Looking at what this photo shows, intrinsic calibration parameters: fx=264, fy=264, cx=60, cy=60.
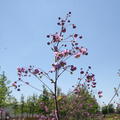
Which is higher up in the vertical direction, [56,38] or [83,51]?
[56,38]

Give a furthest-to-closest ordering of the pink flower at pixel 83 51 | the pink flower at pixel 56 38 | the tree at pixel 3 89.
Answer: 1. the tree at pixel 3 89
2. the pink flower at pixel 56 38
3. the pink flower at pixel 83 51

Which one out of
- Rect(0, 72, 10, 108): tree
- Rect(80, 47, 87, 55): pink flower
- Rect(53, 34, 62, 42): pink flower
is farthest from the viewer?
Rect(0, 72, 10, 108): tree

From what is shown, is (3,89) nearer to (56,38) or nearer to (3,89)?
(3,89)

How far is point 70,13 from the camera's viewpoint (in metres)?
5.26

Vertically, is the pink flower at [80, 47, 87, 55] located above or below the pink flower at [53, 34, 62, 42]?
below

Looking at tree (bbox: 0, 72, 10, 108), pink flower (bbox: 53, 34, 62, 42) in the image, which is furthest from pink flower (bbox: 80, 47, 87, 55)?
tree (bbox: 0, 72, 10, 108)

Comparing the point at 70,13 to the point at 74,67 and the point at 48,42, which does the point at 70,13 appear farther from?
the point at 74,67

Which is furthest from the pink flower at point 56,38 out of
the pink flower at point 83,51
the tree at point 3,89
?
the tree at point 3,89

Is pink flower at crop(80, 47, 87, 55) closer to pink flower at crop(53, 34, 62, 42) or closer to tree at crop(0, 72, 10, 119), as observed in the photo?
pink flower at crop(53, 34, 62, 42)

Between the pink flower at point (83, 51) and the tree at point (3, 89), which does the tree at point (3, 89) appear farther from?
the pink flower at point (83, 51)

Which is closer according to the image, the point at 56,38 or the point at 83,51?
the point at 83,51

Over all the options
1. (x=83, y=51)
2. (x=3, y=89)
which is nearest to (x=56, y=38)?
(x=83, y=51)

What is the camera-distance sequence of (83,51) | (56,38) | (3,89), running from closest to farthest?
(83,51) → (56,38) → (3,89)

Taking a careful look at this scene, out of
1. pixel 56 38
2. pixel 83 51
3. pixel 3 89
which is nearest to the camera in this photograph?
pixel 83 51
